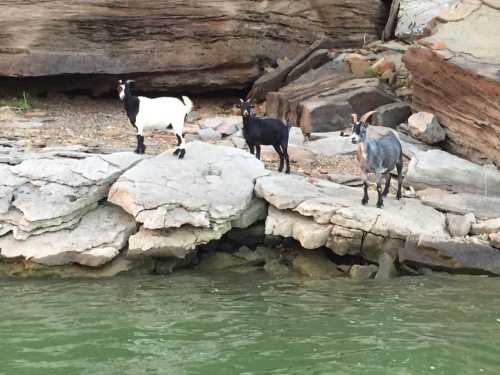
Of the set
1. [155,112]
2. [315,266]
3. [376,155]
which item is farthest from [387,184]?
[155,112]

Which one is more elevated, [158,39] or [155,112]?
[158,39]

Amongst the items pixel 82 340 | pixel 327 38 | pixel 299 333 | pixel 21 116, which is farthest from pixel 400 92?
pixel 82 340

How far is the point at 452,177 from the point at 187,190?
3473 millimetres

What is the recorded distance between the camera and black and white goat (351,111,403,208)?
27.1ft

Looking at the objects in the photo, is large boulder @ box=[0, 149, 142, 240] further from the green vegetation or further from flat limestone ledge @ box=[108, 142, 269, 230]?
the green vegetation

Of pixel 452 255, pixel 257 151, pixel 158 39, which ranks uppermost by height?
pixel 158 39

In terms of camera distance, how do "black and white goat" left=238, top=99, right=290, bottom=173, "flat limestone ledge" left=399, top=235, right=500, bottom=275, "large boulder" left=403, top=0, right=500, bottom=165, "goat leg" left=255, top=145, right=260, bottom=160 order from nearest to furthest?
"flat limestone ledge" left=399, top=235, right=500, bottom=275, "black and white goat" left=238, top=99, right=290, bottom=173, "goat leg" left=255, top=145, right=260, bottom=160, "large boulder" left=403, top=0, right=500, bottom=165

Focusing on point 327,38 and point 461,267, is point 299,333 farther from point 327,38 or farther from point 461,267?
point 327,38

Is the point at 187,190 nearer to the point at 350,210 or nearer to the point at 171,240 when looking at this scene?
the point at 171,240

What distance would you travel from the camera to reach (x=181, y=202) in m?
8.24

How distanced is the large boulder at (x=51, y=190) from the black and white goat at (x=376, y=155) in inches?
105

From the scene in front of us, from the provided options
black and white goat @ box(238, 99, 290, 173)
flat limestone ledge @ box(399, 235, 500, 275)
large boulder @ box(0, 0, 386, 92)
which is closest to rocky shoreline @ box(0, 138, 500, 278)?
flat limestone ledge @ box(399, 235, 500, 275)

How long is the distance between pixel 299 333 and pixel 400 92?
24.4 ft

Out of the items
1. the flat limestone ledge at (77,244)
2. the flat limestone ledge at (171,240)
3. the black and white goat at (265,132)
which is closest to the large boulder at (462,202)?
the black and white goat at (265,132)
